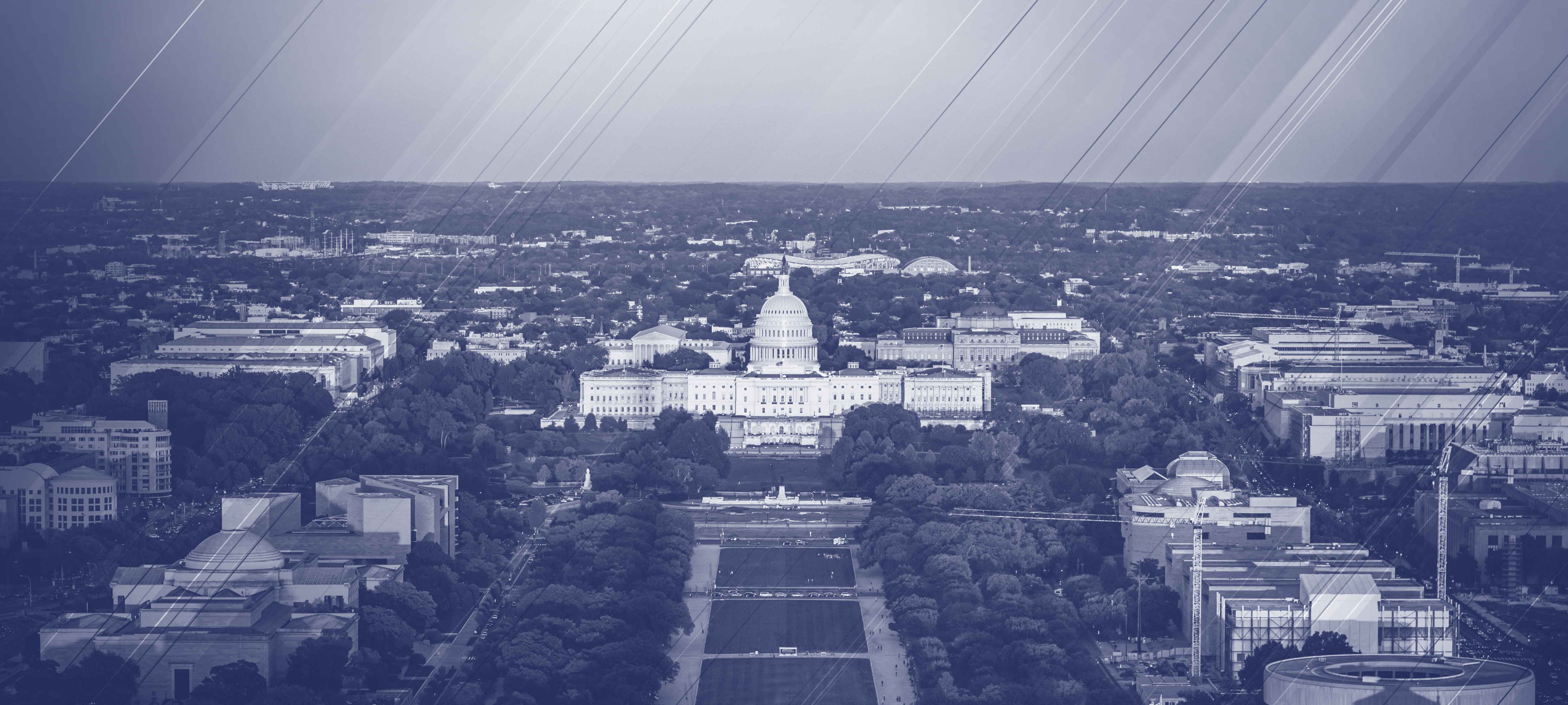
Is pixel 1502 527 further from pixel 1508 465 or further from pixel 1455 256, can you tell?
pixel 1455 256

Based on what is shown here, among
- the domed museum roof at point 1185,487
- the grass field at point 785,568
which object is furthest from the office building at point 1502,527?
the grass field at point 785,568

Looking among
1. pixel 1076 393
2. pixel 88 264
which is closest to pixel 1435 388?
pixel 1076 393

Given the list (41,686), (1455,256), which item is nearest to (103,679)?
(41,686)

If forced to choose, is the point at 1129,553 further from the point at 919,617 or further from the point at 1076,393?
the point at 1076,393

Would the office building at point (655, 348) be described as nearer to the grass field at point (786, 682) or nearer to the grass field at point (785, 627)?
the grass field at point (785, 627)

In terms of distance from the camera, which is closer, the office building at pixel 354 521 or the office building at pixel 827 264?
the office building at pixel 354 521

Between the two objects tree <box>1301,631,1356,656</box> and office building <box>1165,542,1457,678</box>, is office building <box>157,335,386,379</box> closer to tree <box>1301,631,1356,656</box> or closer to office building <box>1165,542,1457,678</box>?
office building <box>1165,542,1457,678</box>
